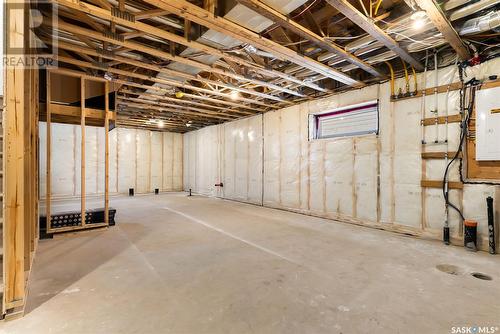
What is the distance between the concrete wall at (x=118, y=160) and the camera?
7.66m

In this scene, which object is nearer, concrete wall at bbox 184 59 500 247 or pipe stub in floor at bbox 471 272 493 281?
pipe stub in floor at bbox 471 272 493 281

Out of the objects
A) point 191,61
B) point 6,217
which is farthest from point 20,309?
point 191,61

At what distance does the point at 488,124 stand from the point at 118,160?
1007cm

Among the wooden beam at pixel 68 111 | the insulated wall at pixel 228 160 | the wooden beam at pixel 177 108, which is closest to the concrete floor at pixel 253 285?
the wooden beam at pixel 68 111

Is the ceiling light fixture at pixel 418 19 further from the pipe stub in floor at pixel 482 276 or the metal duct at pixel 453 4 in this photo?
the pipe stub in floor at pixel 482 276

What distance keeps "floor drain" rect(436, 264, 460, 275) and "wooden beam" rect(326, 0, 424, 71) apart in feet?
8.75

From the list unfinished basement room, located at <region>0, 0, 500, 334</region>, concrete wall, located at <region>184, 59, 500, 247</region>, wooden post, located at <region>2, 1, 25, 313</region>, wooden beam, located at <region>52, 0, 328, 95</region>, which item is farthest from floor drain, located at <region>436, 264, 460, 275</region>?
wooden post, located at <region>2, 1, 25, 313</region>

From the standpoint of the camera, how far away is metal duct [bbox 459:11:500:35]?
241 centimetres

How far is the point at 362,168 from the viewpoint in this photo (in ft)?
14.8

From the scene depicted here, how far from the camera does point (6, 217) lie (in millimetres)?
1684

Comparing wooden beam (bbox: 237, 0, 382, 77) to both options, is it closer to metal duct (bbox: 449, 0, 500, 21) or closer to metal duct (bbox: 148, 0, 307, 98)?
metal duct (bbox: 148, 0, 307, 98)

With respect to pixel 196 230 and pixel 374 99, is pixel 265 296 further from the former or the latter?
pixel 374 99

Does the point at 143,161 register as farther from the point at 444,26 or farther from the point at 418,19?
the point at 444,26

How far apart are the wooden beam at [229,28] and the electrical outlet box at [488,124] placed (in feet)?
6.68
